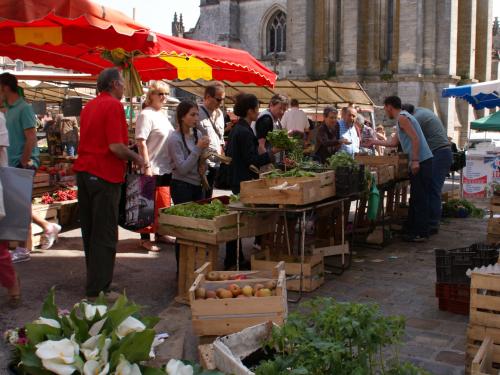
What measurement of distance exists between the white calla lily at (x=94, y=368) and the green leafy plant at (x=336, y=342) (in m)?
0.87

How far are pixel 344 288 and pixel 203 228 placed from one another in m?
1.66

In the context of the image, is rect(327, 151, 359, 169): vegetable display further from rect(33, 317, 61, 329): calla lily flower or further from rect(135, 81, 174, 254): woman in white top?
rect(33, 317, 61, 329): calla lily flower

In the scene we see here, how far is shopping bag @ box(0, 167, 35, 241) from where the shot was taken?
4.98 metres

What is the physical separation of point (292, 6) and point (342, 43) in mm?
3650

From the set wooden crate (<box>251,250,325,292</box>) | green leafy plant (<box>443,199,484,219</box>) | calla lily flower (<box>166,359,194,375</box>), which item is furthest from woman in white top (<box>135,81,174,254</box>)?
green leafy plant (<box>443,199,484,219</box>)

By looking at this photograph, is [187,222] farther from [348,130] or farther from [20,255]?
[348,130]

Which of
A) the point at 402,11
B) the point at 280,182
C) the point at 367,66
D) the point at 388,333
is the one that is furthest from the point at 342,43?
the point at 388,333

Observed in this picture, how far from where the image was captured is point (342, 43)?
33.5m

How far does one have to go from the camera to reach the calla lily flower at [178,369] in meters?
2.78

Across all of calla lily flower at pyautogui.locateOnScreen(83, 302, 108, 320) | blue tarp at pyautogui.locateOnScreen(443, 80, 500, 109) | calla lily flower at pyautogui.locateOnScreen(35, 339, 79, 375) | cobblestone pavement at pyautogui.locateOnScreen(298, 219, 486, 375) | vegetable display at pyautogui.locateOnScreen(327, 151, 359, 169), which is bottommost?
cobblestone pavement at pyautogui.locateOnScreen(298, 219, 486, 375)

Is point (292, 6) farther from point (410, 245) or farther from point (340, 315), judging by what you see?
point (340, 315)

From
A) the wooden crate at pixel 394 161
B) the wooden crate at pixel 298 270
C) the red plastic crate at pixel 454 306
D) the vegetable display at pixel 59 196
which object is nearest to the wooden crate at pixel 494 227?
the wooden crate at pixel 394 161

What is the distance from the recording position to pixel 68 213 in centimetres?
856

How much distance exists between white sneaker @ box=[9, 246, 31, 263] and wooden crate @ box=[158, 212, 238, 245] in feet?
6.91
